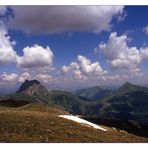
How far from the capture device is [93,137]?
31.0 m

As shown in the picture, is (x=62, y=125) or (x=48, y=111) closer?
(x=62, y=125)
